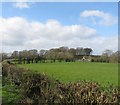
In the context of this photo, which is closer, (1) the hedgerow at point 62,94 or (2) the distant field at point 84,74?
(1) the hedgerow at point 62,94

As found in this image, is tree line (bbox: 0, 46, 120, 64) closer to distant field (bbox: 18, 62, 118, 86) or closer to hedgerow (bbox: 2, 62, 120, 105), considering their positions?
distant field (bbox: 18, 62, 118, 86)

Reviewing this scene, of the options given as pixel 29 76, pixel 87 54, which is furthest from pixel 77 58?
pixel 29 76

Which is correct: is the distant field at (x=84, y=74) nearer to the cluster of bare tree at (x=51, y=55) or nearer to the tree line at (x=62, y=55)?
the cluster of bare tree at (x=51, y=55)

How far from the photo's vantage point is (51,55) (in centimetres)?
6606

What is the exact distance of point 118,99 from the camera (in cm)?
922

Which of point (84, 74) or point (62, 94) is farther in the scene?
point (84, 74)

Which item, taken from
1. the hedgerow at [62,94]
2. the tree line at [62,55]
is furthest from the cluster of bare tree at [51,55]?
the hedgerow at [62,94]

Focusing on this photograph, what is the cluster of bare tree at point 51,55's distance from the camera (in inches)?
2131

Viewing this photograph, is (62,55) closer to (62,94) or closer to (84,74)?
(84,74)

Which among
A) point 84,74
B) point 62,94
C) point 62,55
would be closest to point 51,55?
point 62,55

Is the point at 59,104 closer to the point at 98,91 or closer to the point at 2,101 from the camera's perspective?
the point at 98,91

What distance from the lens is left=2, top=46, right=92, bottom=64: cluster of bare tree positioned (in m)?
54.1

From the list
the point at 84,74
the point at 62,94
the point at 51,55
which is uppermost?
the point at 51,55

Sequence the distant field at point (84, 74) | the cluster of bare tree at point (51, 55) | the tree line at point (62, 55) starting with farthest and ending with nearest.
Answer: the tree line at point (62, 55) → the cluster of bare tree at point (51, 55) → the distant field at point (84, 74)
